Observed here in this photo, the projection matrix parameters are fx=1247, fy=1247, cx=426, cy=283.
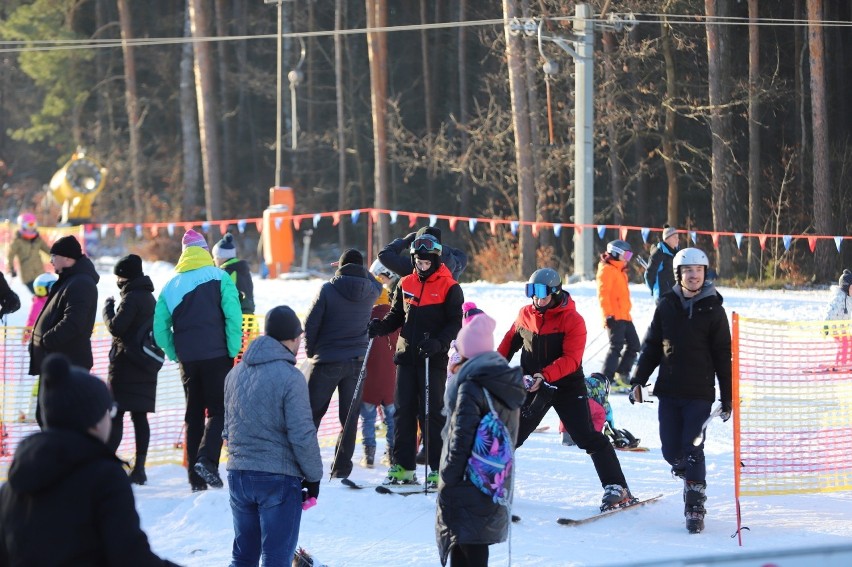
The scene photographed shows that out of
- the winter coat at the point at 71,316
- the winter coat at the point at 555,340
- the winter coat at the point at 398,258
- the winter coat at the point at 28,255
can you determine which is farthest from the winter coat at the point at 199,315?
the winter coat at the point at 28,255

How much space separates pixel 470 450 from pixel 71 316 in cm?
402

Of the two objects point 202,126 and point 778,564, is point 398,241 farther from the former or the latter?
point 202,126

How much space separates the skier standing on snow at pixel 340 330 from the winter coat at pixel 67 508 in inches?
197

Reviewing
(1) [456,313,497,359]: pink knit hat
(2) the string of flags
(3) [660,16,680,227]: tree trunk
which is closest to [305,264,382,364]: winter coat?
(1) [456,313,497,359]: pink knit hat

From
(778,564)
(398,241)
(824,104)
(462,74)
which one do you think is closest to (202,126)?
(462,74)

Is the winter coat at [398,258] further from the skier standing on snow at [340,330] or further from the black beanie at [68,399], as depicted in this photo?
the black beanie at [68,399]

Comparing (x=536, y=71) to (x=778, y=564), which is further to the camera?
(x=536, y=71)

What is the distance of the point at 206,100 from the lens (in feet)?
113

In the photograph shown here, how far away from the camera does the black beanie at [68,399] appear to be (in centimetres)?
402

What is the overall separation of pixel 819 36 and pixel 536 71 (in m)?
7.64

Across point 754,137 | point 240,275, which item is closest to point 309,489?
point 240,275

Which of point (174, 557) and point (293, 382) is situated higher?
point (293, 382)

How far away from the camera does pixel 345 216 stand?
42875 millimetres

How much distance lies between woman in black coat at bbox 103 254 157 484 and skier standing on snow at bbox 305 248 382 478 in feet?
4.10
